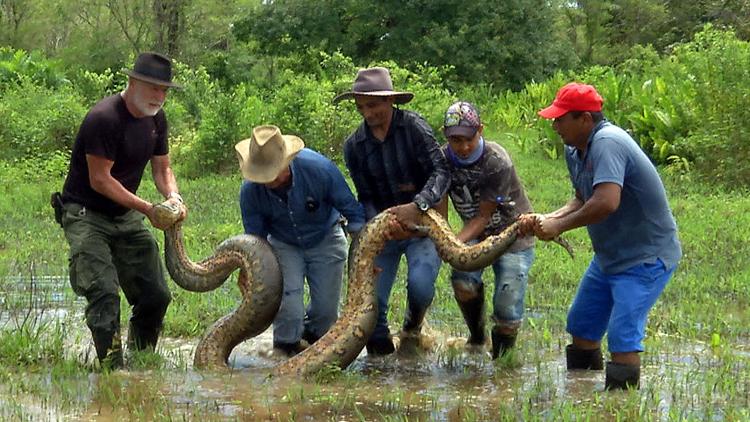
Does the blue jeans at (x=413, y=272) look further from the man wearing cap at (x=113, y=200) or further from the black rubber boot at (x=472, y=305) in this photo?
the man wearing cap at (x=113, y=200)

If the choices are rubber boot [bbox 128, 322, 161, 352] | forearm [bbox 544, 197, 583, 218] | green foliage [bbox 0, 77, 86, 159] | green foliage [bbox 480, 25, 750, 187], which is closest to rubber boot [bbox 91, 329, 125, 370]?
rubber boot [bbox 128, 322, 161, 352]

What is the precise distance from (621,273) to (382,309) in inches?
73.8

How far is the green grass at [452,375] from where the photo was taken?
226 inches

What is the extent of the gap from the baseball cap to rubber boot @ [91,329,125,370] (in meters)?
2.43

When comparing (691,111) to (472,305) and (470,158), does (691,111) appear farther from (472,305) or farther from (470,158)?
(470,158)

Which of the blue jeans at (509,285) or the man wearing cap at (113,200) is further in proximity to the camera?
the blue jeans at (509,285)

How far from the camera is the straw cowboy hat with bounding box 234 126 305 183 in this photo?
21.8 ft

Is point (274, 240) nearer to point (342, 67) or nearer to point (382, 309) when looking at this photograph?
point (382, 309)

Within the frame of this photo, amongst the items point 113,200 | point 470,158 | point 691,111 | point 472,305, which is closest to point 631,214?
point 470,158

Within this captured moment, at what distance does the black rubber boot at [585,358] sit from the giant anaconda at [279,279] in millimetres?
804

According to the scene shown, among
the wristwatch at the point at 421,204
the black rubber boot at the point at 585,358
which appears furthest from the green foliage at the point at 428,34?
the black rubber boot at the point at 585,358

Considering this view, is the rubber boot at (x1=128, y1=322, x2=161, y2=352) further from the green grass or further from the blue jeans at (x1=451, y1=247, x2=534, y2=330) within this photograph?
the blue jeans at (x1=451, y1=247, x2=534, y2=330)

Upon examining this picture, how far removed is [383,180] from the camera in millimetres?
6969

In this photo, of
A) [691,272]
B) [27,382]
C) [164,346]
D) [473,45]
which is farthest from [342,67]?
[27,382]
